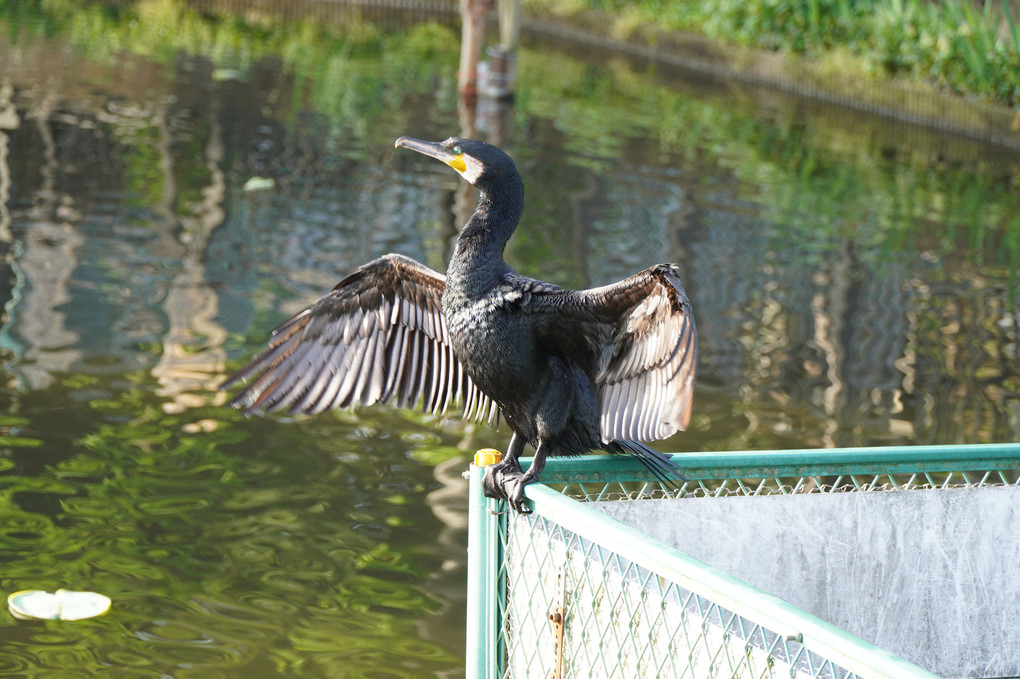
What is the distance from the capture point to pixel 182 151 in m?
9.15

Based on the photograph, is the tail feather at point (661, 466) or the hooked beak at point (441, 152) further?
the hooked beak at point (441, 152)

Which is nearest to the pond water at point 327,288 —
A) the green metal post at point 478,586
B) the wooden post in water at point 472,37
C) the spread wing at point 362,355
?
the wooden post in water at point 472,37

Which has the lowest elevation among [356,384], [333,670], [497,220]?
[333,670]

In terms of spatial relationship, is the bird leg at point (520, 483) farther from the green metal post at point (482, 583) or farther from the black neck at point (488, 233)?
the black neck at point (488, 233)

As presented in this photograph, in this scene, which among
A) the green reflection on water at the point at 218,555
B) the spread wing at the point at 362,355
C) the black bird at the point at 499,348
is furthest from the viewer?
the green reflection on water at the point at 218,555

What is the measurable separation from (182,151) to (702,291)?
437cm

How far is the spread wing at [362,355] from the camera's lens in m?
2.91

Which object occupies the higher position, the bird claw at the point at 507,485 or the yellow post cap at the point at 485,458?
the yellow post cap at the point at 485,458

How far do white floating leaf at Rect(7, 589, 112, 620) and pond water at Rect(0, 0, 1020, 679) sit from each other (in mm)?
50

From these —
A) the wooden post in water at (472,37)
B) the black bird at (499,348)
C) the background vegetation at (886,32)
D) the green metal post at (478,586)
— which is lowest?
the green metal post at (478,586)

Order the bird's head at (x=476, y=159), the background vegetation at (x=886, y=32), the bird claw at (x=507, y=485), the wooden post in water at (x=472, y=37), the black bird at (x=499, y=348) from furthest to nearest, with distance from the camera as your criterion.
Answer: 1. the background vegetation at (x=886, y=32)
2. the wooden post in water at (x=472, y=37)
3. the bird's head at (x=476, y=159)
4. the black bird at (x=499, y=348)
5. the bird claw at (x=507, y=485)

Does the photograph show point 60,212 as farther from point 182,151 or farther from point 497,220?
point 497,220

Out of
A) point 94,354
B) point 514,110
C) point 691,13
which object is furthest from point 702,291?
point 691,13

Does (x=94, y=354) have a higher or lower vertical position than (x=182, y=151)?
lower
